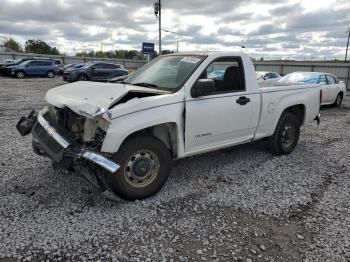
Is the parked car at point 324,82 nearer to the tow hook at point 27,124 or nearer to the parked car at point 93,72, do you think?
the tow hook at point 27,124

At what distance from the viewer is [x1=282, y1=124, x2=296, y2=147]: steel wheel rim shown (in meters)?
6.19

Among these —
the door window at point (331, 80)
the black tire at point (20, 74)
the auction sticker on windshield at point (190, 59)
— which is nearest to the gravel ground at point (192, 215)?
the auction sticker on windshield at point (190, 59)

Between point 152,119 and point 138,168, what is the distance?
0.63 m

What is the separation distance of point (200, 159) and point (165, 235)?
8.24 ft

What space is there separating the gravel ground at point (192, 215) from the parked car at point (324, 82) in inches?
295

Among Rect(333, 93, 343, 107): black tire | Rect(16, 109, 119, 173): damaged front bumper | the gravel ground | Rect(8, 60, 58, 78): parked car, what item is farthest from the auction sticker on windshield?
Rect(8, 60, 58, 78): parked car

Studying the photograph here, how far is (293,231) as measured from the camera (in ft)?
11.7

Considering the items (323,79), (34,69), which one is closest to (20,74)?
(34,69)

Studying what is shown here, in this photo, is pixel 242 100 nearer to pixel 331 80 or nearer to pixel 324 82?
pixel 324 82

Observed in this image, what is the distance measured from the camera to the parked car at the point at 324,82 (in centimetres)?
1264

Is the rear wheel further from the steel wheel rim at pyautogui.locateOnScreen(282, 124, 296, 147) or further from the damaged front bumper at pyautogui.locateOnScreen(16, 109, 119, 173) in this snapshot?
the steel wheel rim at pyautogui.locateOnScreen(282, 124, 296, 147)

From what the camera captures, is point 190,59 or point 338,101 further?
point 338,101

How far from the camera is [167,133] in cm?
442

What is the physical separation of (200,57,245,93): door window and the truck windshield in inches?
16.0
